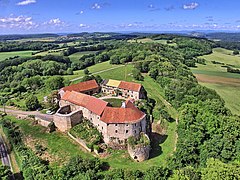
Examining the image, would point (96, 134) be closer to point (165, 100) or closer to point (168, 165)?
point (168, 165)

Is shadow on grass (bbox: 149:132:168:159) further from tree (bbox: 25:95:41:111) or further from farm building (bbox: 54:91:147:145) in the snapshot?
tree (bbox: 25:95:41:111)

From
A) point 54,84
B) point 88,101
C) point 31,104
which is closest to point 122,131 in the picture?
point 88,101

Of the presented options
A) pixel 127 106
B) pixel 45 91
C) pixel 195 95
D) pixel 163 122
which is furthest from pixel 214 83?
pixel 45 91

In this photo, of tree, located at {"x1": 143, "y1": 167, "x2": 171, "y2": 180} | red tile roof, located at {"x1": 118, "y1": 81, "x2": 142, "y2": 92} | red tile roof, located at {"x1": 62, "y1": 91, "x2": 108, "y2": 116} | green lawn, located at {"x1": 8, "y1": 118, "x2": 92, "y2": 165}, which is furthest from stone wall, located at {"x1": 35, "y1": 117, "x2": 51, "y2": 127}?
tree, located at {"x1": 143, "y1": 167, "x2": 171, "y2": 180}

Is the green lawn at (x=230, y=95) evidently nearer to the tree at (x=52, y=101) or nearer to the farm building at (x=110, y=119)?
the farm building at (x=110, y=119)

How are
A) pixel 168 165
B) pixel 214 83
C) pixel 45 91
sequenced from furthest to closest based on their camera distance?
1. pixel 214 83
2. pixel 45 91
3. pixel 168 165

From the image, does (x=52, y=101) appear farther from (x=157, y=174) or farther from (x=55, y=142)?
(x=157, y=174)
